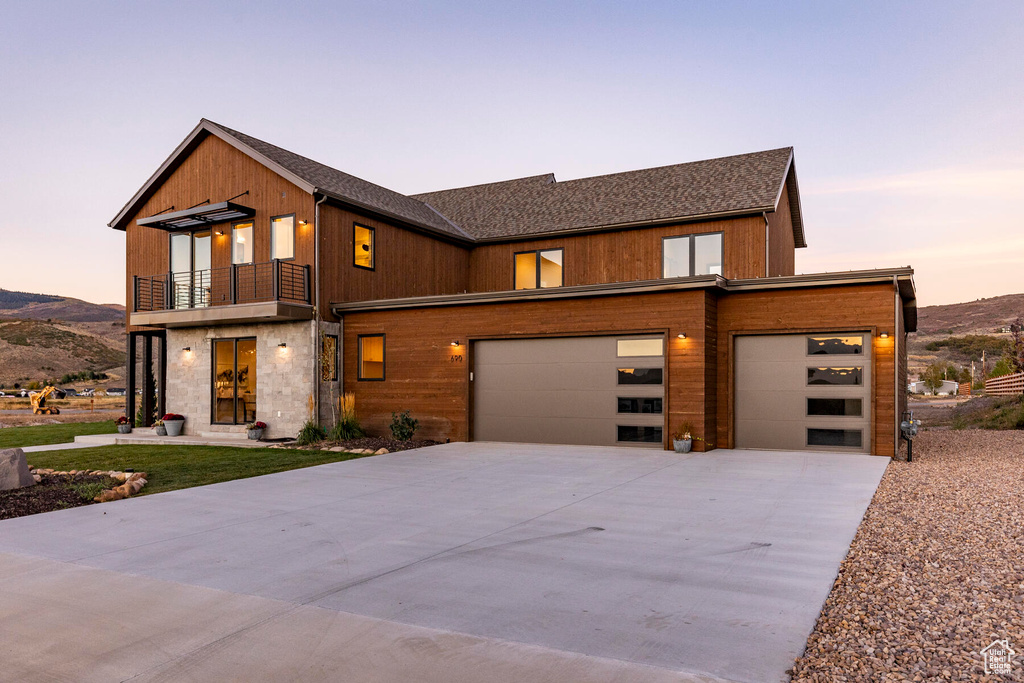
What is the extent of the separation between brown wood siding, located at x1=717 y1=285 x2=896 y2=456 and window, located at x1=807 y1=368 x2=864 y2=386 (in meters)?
0.30

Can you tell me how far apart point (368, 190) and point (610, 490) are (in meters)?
13.8

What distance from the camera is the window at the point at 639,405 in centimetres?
1350

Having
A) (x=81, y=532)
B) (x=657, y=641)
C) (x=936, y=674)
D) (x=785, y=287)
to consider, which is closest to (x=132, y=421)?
(x=81, y=532)

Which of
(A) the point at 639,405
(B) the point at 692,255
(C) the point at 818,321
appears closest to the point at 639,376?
(A) the point at 639,405

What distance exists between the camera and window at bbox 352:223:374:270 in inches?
669

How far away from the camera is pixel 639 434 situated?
1371 cm

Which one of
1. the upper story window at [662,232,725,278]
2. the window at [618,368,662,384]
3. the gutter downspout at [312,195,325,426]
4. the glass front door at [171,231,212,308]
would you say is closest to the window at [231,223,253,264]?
the glass front door at [171,231,212,308]

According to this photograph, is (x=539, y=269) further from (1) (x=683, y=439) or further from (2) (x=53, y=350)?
(2) (x=53, y=350)

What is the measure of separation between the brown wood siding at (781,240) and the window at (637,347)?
17.7 ft

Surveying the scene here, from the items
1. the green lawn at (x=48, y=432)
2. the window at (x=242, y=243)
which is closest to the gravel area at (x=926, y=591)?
the window at (x=242, y=243)

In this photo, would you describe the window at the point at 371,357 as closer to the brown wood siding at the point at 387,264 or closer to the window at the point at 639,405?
the brown wood siding at the point at 387,264

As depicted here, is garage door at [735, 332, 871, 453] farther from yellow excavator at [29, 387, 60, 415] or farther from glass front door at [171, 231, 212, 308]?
yellow excavator at [29, 387, 60, 415]

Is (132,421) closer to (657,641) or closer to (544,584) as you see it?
(544,584)

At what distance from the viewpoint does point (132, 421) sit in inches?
744
